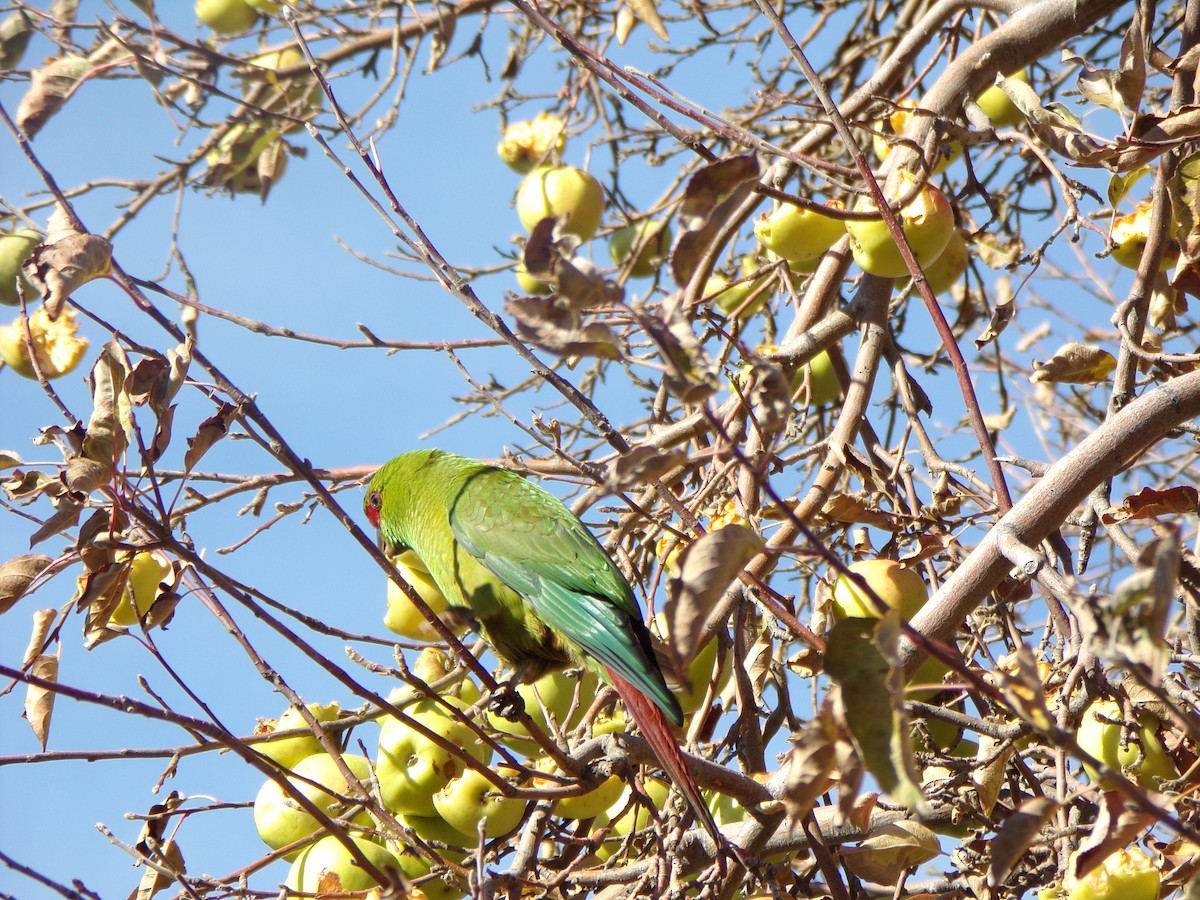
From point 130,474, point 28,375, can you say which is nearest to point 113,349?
point 130,474

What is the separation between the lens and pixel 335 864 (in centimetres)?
199

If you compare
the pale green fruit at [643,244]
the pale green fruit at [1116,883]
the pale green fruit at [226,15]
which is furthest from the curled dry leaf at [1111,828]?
the pale green fruit at [226,15]

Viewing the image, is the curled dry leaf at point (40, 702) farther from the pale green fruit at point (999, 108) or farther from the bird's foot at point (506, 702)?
the pale green fruit at point (999, 108)

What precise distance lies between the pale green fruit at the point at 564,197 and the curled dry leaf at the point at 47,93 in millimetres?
1406

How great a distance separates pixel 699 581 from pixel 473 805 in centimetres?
117

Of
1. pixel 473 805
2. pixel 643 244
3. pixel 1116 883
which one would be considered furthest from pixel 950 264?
pixel 473 805

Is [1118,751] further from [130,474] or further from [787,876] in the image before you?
[130,474]

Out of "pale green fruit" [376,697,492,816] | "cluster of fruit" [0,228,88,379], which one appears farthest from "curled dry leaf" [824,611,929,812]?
"cluster of fruit" [0,228,88,379]

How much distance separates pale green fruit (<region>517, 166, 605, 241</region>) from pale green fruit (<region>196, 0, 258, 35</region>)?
3.87 feet

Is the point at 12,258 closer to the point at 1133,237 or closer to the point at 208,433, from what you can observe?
the point at 208,433

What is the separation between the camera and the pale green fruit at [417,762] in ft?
6.98

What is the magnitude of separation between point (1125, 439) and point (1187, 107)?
57 cm

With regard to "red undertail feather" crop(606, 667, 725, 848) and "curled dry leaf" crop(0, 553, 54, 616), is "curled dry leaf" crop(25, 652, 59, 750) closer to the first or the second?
"curled dry leaf" crop(0, 553, 54, 616)

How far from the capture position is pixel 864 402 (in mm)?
2545
